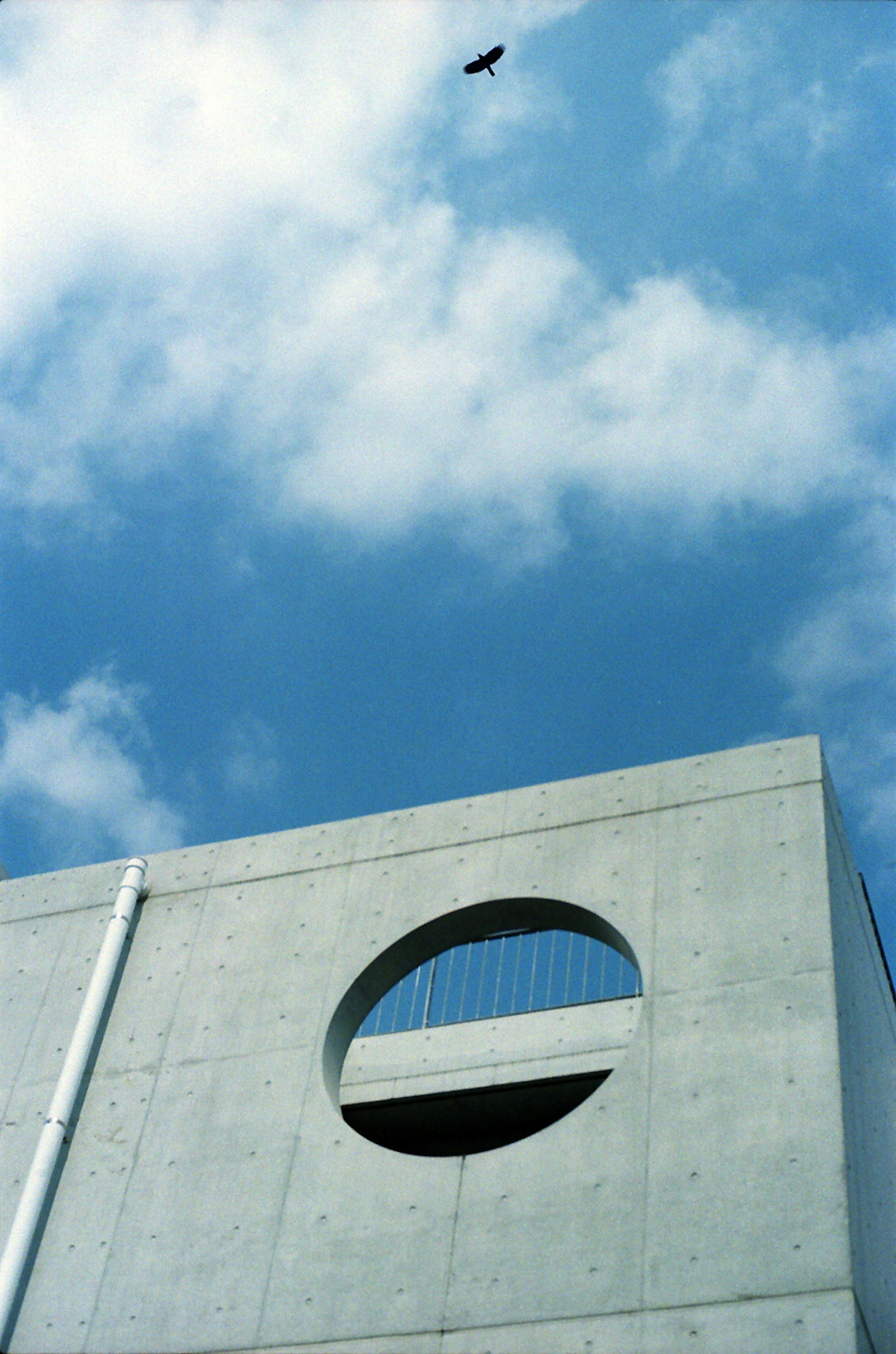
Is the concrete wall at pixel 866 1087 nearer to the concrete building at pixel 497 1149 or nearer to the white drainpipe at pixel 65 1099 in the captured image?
the concrete building at pixel 497 1149

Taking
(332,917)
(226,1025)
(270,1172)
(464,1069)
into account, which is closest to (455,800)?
(332,917)

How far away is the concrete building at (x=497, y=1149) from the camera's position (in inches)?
394

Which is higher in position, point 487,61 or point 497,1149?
point 487,61

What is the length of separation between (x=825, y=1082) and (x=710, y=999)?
1104mm

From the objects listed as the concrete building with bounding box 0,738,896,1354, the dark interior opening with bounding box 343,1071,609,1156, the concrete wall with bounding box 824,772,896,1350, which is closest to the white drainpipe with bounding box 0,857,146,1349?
the concrete building with bounding box 0,738,896,1354

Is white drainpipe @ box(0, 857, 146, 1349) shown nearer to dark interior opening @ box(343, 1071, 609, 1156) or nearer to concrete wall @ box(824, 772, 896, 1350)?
dark interior opening @ box(343, 1071, 609, 1156)

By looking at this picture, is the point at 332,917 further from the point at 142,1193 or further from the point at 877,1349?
the point at 877,1349

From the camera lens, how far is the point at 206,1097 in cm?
1235

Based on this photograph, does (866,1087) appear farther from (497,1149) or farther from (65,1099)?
(65,1099)

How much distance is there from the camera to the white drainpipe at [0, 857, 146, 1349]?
11.6 meters

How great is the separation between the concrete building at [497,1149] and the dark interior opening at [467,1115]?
4.41 meters

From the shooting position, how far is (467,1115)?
18266 millimetres

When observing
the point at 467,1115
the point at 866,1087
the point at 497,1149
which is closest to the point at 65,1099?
the point at 497,1149

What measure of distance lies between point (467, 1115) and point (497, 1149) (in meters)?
5.85
